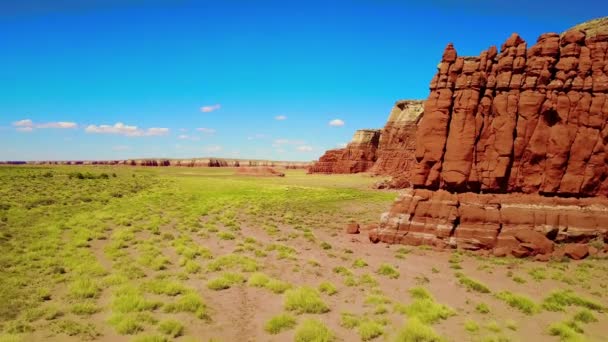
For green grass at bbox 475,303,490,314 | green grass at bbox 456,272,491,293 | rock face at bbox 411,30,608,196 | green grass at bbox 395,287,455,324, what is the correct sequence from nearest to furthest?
1. green grass at bbox 395,287,455,324
2. green grass at bbox 475,303,490,314
3. green grass at bbox 456,272,491,293
4. rock face at bbox 411,30,608,196

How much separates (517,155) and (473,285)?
10221 millimetres

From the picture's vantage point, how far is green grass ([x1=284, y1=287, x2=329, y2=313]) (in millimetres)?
13351

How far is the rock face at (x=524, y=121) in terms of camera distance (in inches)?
845

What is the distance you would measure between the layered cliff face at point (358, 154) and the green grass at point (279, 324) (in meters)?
116

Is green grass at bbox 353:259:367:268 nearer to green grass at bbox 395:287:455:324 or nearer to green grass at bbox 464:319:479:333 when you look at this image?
green grass at bbox 395:287:455:324

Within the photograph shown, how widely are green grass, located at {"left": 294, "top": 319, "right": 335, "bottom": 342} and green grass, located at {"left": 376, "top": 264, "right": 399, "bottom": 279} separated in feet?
23.3

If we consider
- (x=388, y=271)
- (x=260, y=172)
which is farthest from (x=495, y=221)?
(x=260, y=172)

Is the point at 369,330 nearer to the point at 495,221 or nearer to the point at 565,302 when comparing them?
the point at 565,302

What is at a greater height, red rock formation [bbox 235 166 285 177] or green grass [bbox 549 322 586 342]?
red rock formation [bbox 235 166 285 177]

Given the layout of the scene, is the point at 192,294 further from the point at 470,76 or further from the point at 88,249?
the point at 470,76

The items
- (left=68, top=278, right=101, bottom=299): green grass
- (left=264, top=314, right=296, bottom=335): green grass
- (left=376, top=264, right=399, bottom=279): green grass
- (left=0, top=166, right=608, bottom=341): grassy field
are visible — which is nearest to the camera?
(left=0, top=166, right=608, bottom=341): grassy field

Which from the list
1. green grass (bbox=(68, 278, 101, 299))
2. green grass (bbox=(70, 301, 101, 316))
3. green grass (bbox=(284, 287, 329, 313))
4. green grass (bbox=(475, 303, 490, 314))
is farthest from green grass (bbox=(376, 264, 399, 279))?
green grass (bbox=(68, 278, 101, 299))

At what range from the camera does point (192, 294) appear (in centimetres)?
1387

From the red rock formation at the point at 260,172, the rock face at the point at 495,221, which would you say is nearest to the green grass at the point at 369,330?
the rock face at the point at 495,221
